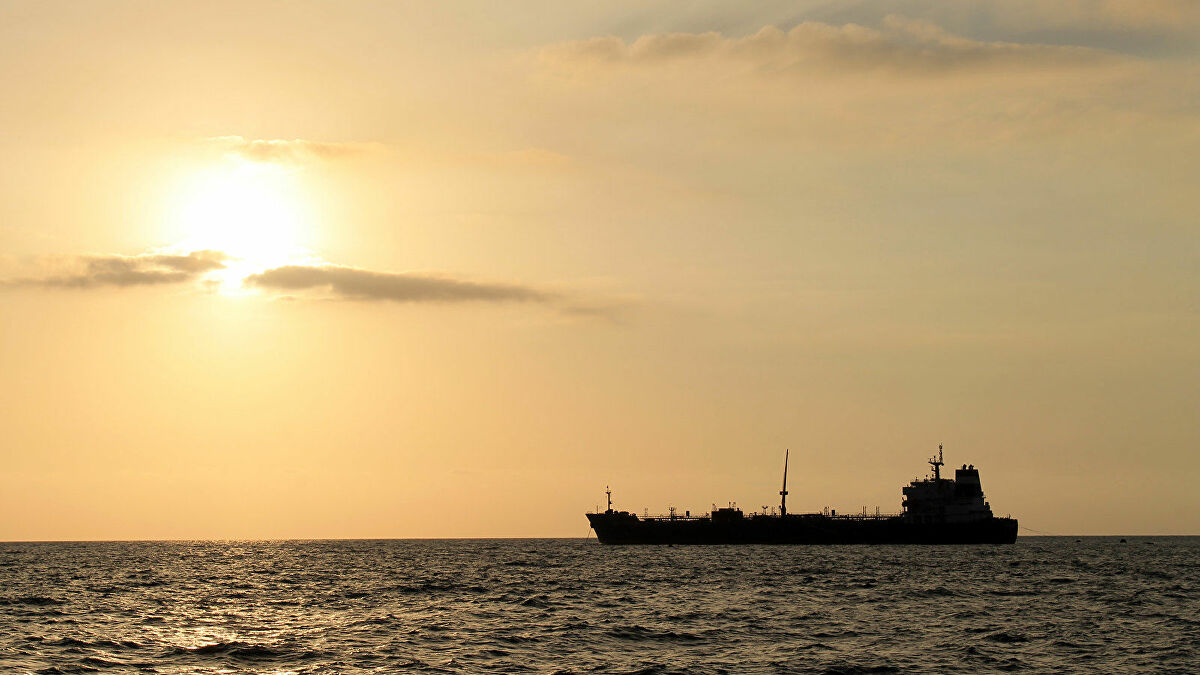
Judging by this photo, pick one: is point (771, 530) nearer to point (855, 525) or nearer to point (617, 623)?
point (855, 525)

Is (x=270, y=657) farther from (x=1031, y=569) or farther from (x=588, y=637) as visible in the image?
(x=1031, y=569)

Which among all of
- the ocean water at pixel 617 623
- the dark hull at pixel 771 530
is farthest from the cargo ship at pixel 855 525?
the ocean water at pixel 617 623

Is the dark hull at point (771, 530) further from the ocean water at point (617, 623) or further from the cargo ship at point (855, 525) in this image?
the ocean water at point (617, 623)

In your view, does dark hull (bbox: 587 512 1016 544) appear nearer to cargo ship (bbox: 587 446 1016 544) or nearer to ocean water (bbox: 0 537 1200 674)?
cargo ship (bbox: 587 446 1016 544)

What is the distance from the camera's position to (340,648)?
48.8 metres

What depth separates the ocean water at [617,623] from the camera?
44.7 m

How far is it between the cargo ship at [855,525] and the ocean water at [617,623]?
181 feet

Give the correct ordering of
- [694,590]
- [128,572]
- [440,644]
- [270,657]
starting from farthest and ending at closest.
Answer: [128,572]
[694,590]
[440,644]
[270,657]

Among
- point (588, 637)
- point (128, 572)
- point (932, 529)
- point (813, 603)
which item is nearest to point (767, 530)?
point (932, 529)

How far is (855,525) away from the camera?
550 ft

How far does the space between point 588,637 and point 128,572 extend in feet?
285

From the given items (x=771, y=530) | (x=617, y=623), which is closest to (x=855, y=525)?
(x=771, y=530)

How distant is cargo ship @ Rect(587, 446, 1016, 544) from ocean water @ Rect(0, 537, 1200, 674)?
55.2 metres

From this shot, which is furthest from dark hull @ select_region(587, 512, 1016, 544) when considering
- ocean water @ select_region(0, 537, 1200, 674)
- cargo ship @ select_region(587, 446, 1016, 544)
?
ocean water @ select_region(0, 537, 1200, 674)
